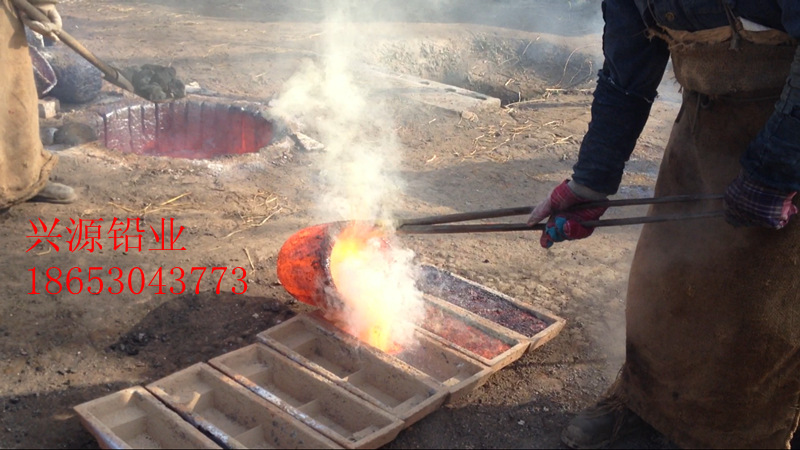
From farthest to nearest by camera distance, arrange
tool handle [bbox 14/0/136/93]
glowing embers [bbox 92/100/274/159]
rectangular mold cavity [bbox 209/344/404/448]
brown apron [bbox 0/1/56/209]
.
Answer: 1. glowing embers [bbox 92/100/274/159]
2. tool handle [bbox 14/0/136/93]
3. brown apron [bbox 0/1/56/209]
4. rectangular mold cavity [bbox 209/344/404/448]

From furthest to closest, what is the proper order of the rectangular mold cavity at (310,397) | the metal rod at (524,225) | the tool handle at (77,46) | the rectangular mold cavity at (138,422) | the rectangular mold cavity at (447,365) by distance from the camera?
1. the tool handle at (77,46)
2. the rectangular mold cavity at (447,365)
3. the rectangular mold cavity at (310,397)
4. the rectangular mold cavity at (138,422)
5. the metal rod at (524,225)

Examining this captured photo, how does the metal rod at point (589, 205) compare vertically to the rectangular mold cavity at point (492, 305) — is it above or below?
above

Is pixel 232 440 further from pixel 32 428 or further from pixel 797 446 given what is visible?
pixel 797 446

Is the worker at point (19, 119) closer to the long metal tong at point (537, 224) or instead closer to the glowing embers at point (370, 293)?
the glowing embers at point (370, 293)

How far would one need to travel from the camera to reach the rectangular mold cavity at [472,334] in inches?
140

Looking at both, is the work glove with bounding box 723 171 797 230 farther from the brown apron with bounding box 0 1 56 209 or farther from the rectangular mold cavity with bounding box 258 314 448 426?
the brown apron with bounding box 0 1 56 209

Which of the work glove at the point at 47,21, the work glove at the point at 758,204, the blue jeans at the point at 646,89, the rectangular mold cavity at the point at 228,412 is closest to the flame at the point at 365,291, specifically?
the rectangular mold cavity at the point at 228,412

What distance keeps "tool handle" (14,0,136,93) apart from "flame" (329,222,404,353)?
9.31 feet

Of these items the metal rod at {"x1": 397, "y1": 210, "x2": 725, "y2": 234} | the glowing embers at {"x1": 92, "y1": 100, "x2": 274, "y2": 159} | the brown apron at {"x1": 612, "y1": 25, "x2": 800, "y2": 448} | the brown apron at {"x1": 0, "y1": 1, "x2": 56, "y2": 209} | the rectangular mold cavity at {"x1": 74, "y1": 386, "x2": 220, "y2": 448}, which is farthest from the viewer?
the glowing embers at {"x1": 92, "y1": 100, "x2": 274, "y2": 159}

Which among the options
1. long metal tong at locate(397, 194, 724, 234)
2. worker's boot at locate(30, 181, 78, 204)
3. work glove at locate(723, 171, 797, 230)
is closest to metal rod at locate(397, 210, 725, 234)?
long metal tong at locate(397, 194, 724, 234)

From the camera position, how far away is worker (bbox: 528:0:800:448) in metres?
2.34

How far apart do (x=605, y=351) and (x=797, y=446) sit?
3.57 ft

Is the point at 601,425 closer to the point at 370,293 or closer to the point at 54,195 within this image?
the point at 370,293

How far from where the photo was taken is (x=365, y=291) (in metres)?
3.76
